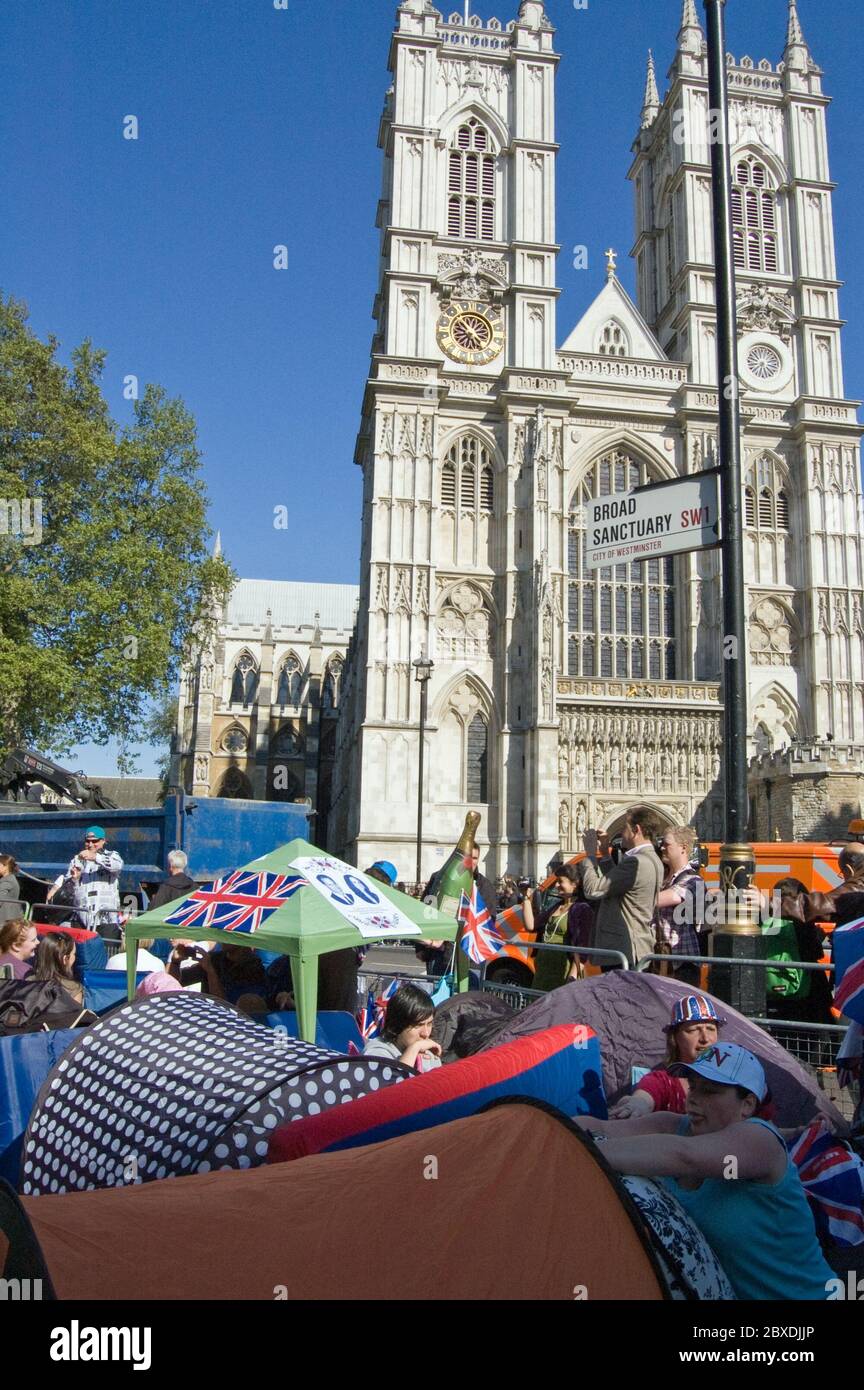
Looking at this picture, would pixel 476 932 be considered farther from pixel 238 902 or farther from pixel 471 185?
pixel 471 185

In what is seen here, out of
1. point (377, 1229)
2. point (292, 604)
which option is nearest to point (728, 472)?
point (377, 1229)

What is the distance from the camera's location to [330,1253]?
1.84 m

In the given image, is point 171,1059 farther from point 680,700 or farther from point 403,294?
point 403,294

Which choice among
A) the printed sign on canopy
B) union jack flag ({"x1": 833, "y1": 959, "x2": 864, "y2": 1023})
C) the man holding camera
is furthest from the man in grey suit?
the man holding camera

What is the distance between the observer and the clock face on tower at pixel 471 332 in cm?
3162

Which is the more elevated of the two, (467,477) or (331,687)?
(467,477)

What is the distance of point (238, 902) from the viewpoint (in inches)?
223

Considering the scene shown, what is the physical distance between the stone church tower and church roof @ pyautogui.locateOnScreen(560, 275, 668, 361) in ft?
0.30

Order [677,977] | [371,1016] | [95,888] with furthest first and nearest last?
[95,888] → [371,1016] → [677,977]

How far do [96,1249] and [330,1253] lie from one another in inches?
16.8

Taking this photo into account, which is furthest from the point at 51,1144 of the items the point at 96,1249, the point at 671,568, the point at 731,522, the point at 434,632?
the point at 671,568

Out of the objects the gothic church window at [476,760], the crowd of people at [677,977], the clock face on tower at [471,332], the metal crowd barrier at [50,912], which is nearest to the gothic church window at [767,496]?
the clock face on tower at [471,332]

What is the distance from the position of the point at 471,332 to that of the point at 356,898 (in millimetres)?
29038

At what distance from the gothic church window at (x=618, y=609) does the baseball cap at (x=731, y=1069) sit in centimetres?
2853
